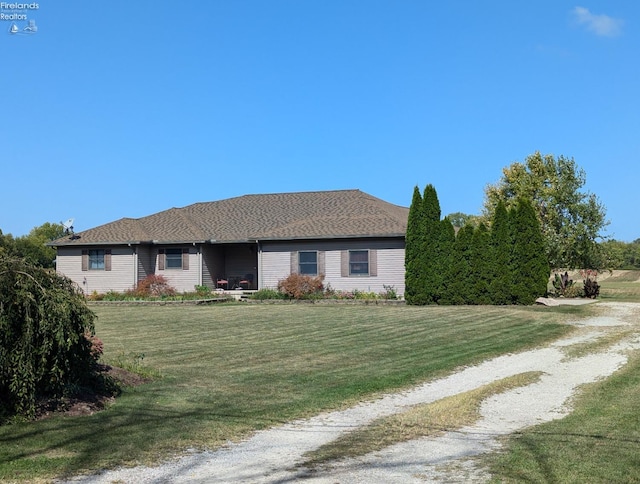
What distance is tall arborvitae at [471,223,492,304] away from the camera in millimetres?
24859

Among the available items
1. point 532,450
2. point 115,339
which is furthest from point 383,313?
point 532,450

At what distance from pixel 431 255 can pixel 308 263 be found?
5945 millimetres

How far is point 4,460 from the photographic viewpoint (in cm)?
584

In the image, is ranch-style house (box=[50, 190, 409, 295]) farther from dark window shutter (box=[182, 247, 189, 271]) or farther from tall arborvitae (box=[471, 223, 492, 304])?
tall arborvitae (box=[471, 223, 492, 304])

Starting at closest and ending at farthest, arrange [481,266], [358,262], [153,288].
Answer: [481,266] → [358,262] → [153,288]

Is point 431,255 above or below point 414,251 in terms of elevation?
below

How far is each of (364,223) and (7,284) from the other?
21.9 m

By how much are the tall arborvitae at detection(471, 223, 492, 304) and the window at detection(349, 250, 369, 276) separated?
4.83 m

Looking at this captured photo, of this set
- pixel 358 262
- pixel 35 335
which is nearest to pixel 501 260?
pixel 358 262

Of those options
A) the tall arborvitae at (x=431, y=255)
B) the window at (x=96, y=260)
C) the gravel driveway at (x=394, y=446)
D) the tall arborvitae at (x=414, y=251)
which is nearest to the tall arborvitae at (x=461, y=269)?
the tall arborvitae at (x=431, y=255)

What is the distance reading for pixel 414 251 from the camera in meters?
25.7

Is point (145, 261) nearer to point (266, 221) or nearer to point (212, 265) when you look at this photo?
point (212, 265)

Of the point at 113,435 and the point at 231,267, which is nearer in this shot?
the point at 113,435

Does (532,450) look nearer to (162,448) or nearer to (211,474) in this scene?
(211,474)
